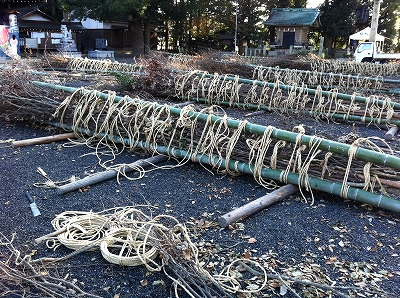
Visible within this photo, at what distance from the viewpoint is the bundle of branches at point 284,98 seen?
605cm

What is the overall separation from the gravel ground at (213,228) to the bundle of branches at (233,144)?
156 millimetres

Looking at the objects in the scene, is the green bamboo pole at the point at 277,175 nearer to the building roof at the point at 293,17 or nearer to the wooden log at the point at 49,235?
the wooden log at the point at 49,235

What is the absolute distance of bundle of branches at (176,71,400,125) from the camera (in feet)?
19.9

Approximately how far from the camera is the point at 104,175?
3.47 meters

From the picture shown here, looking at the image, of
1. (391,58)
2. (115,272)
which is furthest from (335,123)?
(391,58)

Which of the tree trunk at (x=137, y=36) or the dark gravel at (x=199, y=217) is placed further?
the tree trunk at (x=137, y=36)

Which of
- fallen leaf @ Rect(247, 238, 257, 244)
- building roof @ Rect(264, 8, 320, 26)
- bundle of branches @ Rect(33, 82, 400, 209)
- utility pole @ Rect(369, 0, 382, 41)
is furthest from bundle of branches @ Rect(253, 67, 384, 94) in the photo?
building roof @ Rect(264, 8, 320, 26)

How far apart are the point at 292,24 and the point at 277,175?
23.6 m

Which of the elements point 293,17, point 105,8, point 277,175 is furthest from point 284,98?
point 293,17

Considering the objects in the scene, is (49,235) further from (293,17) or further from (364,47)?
(293,17)

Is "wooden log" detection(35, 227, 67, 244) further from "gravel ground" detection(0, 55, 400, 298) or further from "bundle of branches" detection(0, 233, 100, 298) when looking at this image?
"bundle of branches" detection(0, 233, 100, 298)

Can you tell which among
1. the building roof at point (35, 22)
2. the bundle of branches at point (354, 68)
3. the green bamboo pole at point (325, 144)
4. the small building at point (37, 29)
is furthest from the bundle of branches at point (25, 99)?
the building roof at point (35, 22)

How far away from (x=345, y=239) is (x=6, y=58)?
605 inches

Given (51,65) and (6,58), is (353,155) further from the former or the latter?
(6,58)
